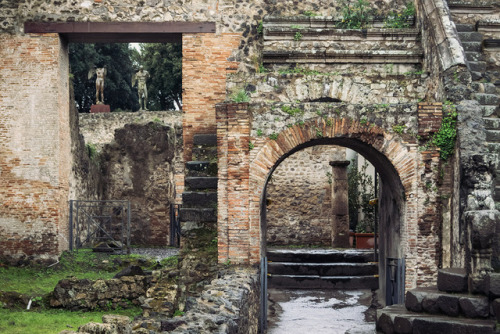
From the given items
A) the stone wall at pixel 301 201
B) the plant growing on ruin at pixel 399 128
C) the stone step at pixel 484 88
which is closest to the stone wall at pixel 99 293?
the plant growing on ruin at pixel 399 128

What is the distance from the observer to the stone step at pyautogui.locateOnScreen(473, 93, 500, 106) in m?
11.8

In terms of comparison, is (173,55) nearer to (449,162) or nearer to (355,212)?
(355,212)

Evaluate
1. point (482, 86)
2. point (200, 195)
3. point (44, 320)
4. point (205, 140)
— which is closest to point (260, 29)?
point (205, 140)

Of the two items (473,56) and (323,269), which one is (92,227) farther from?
(473,56)

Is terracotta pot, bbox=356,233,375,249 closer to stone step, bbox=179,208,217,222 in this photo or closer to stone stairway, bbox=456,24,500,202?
stone stairway, bbox=456,24,500,202

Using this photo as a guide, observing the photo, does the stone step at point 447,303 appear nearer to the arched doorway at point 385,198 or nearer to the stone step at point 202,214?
the arched doorway at point 385,198

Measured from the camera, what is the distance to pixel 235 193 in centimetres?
1108

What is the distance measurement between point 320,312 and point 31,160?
22.0 ft

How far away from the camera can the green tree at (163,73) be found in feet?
122

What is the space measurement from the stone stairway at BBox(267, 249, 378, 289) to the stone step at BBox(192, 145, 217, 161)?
4.73 metres

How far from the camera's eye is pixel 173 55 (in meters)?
37.1

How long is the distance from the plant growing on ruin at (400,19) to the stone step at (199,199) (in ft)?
18.9

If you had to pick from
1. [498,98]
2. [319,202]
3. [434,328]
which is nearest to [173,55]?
[319,202]

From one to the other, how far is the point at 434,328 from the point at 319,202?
54.5 ft
